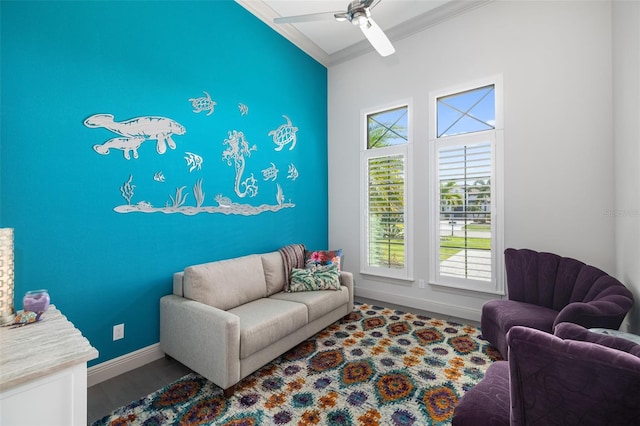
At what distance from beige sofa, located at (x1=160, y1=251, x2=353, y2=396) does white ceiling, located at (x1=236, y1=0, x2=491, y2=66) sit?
273 cm

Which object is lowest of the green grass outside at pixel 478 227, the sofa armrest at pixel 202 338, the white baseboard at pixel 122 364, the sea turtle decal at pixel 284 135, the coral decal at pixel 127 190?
the white baseboard at pixel 122 364

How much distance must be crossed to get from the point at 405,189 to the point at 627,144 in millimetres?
2009

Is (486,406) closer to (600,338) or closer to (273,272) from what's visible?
(600,338)

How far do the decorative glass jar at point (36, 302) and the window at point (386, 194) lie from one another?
3.37 metres

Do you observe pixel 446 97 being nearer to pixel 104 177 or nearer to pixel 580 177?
pixel 580 177

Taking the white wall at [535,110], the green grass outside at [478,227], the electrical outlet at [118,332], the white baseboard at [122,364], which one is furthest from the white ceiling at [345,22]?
the white baseboard at [122,364]

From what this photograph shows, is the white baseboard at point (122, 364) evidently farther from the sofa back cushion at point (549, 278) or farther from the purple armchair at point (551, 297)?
the sofa back cushion at point (549, 278)

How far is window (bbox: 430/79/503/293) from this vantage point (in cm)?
314

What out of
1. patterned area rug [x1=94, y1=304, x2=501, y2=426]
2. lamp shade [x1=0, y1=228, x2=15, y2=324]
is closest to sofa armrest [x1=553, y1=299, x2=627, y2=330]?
patterned area rug [x1=94, y1=304, x2=501, y2=426]

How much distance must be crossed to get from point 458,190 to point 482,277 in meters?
1.04

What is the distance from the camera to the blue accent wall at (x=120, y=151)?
1.84 meters

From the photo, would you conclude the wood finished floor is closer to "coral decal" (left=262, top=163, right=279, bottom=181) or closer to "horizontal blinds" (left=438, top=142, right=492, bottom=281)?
"coral decal" (left=262, top=163, right=279, bottom=181)

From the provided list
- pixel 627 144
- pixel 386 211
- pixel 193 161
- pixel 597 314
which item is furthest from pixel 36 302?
pixel 627 144

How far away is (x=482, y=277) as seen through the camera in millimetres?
3207
